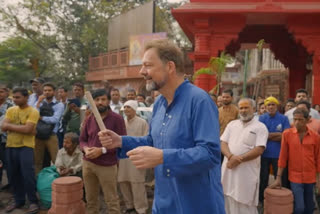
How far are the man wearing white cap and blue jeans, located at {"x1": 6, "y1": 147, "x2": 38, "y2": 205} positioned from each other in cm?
118

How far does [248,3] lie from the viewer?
6973mm

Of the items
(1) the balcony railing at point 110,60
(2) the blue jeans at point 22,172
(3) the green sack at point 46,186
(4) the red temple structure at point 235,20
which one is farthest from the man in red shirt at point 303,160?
(1) the balcony railing at point 110,60

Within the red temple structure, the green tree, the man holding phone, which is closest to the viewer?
the man holding phone

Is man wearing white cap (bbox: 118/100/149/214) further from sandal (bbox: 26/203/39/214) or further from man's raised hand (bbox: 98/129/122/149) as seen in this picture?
man's raised hand (bbox: 98/129/122/149)

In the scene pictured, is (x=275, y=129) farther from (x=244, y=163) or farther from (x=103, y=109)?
(x=103, y=109)

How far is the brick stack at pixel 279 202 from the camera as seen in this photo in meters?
3.23

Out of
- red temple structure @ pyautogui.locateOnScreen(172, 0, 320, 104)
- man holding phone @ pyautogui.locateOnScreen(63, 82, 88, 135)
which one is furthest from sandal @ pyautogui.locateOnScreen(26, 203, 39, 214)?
red temple structure @ pyautogui.locateOnScreen(172, 0, 320, 104)

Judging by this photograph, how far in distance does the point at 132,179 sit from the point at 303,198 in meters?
2.16

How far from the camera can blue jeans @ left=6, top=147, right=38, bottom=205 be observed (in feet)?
12.6

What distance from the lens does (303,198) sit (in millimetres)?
3459

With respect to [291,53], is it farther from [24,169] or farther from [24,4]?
[24,4]

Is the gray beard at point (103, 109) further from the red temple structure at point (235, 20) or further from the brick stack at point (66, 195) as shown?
the red temple structure at point (235, 20)

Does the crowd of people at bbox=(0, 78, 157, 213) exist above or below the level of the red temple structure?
below

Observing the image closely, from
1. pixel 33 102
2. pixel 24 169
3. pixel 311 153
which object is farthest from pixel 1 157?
pixel 311 153
